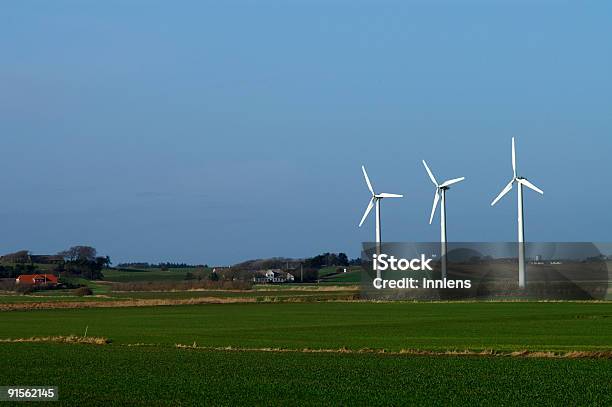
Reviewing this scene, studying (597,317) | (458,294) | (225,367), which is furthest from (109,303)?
(225,367)

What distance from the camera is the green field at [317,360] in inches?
1335

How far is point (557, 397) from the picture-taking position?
32.9 metres

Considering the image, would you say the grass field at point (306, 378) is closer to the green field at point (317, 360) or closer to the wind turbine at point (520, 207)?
the green field at point (317, 360)

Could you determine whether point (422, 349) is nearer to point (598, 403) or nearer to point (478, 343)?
point (478, 343)

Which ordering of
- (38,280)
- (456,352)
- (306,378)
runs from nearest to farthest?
(306,378) < (456,352) < (38,280)

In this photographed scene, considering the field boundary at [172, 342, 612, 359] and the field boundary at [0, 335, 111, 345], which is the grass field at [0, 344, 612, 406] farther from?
the field boundary at [0, 335, 111, 345]

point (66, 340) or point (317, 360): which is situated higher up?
point (66, 340)

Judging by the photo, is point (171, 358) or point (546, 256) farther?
point (546, 256)

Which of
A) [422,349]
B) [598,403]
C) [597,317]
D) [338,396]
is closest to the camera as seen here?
[598,403]

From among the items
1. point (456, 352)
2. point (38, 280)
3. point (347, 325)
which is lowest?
point (456, 352)

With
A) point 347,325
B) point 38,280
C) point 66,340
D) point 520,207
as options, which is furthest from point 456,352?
point 38,280

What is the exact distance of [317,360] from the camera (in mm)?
46719

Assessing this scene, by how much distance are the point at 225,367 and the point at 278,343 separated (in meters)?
15.1

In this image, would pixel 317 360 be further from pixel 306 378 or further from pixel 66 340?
pixel 66 340
